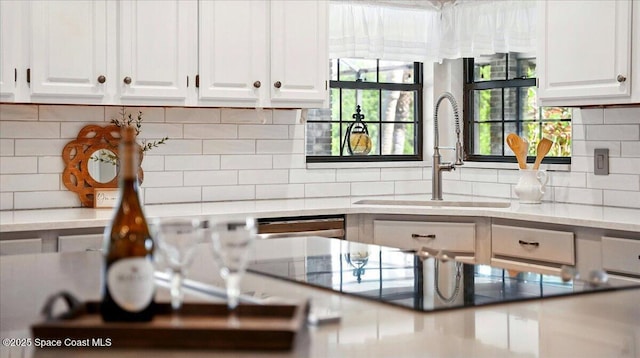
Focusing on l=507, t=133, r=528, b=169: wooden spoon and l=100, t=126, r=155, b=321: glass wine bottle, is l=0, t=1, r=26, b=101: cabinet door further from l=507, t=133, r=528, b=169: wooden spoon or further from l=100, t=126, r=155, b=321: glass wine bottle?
l=100, t=126, r=155, b=321: glass wine bottle

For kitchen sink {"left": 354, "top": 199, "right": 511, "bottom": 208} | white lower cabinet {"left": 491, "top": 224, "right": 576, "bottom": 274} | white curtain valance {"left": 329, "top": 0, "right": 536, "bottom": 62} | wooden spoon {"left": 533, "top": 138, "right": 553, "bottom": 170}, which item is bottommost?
white lower cabinet {"left": 491, "top": 224, "right": 576, "bottom": 274}

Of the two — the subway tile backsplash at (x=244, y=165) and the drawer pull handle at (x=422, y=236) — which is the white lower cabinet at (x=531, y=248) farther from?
the subway tile backsplash at (x=244, y=165)

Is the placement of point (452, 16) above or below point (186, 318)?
above

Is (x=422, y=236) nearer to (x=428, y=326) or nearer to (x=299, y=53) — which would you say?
(x=299, y=53)

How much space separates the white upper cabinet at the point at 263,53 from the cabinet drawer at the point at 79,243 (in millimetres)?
942

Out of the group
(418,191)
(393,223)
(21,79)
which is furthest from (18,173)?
(418,191)

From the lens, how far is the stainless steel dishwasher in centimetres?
420

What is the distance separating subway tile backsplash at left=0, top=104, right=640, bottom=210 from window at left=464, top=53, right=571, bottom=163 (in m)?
0.18

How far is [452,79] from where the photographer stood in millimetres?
5398

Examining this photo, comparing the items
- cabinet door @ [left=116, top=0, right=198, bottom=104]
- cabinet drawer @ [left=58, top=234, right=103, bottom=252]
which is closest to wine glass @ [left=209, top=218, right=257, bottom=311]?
cabinet drawer @ [left=58, top=234, right=103, bottom=252]

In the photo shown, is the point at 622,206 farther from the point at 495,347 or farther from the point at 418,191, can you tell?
the point at 495,347

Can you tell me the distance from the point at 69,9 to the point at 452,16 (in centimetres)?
233

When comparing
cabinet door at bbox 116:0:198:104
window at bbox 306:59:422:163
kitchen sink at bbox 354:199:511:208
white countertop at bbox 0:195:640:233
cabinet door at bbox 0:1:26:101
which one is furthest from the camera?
window at bbox 306:59:422:163

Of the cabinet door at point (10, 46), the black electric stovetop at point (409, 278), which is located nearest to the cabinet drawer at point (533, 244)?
the black electric stovetop at point (409, 278)
